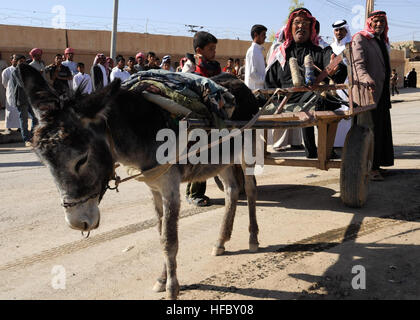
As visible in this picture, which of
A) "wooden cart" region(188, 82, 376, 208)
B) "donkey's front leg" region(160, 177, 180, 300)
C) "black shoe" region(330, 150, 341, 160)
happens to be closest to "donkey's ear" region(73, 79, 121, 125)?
"donkey's front leg" region(160, 177, 180, 300)

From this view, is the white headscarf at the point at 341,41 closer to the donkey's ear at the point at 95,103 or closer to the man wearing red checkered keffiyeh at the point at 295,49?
the man wearing red checkered keffiyeh at the point at 295,49

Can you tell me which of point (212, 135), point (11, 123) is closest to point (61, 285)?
point (212, 135)

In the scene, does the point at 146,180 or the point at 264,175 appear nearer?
the point at 146,180

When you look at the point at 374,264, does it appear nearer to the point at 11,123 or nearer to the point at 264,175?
the point at 264,175

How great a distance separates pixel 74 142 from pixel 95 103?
0.30 meters

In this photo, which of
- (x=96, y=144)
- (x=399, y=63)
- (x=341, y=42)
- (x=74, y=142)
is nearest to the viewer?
(x=74, y=142)

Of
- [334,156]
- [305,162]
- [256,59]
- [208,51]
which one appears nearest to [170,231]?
[208,51]

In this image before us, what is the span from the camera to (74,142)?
2.79m

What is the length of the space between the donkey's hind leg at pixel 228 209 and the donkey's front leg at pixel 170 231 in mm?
939

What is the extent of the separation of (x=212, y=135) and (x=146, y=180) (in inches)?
30.5

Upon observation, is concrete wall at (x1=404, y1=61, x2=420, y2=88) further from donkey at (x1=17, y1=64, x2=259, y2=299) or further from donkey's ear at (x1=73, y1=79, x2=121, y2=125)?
donkey's ear at (x1=73, y1=79, x2=121, y2=125)

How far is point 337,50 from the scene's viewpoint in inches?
362

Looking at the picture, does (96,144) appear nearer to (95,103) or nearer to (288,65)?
(95,103)

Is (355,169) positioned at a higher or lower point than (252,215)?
higher
